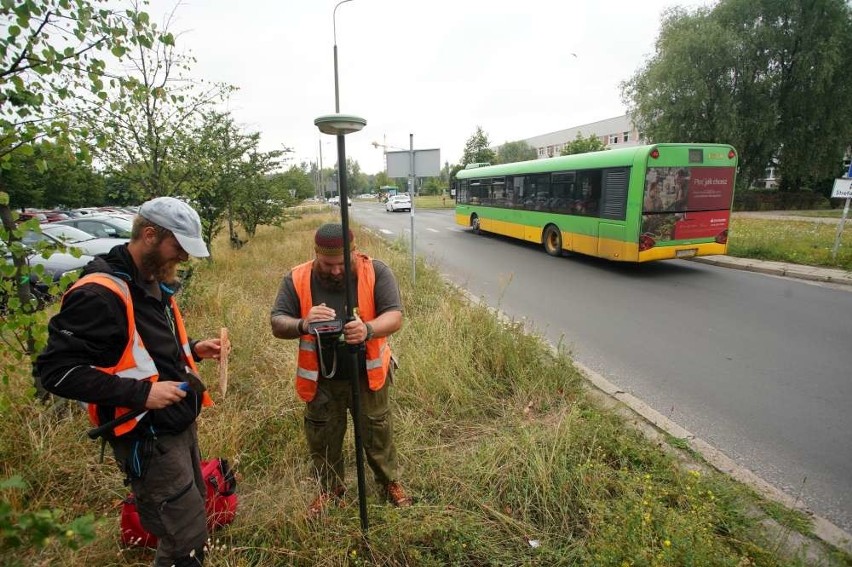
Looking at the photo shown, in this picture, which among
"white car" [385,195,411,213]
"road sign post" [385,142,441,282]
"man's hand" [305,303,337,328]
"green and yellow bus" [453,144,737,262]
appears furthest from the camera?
"white car" [385,195,411,213]

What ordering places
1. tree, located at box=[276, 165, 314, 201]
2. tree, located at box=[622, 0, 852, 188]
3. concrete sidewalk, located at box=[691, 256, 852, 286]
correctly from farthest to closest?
A: tree, located at box=[622, 0, 852, 188], tree, located at box=[276, 165, 314, 201], concrete sidewalk, located at box=[691, 256, 852, 286]

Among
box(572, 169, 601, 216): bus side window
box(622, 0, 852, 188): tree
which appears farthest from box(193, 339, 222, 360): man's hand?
box(622, 0, 852, 188): tree

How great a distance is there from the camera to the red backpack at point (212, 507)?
7.72 feet

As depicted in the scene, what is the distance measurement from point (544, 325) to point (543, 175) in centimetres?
731

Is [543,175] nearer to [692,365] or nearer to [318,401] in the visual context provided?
[692,365]

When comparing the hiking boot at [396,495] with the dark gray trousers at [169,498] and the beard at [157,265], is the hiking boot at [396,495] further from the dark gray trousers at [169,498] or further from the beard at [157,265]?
the beard at [157,265]

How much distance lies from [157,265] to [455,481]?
2.12 metres

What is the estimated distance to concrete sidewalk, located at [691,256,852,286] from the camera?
8.62 m

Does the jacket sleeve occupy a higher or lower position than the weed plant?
higher

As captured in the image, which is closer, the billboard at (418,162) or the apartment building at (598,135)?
the billboard at (418,162)

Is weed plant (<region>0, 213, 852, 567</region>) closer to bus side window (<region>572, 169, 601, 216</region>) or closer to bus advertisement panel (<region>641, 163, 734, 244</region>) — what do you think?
bus advertisement panel (<region>641, 163, 734, 244</region>)

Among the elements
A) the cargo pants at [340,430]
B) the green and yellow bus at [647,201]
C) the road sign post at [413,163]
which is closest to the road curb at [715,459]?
the cargo pants at [340,430]

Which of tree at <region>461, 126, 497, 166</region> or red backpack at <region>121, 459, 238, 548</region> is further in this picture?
tree at <region>461, 126, 497, 166</region>

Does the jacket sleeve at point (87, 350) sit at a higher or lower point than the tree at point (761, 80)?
lower
